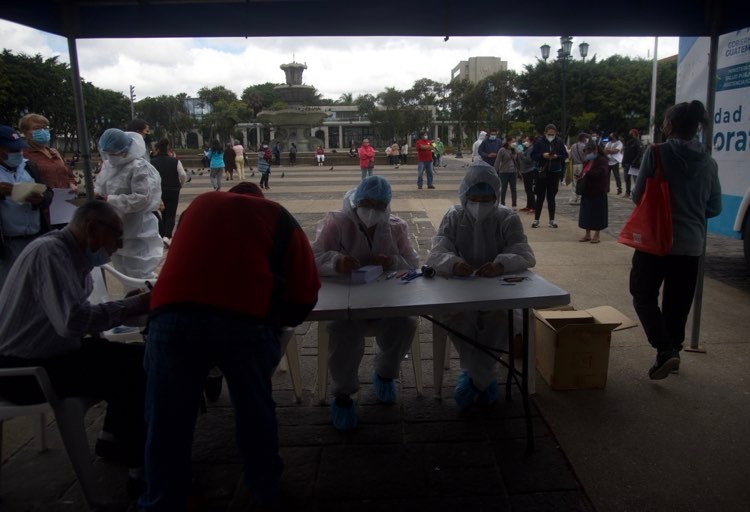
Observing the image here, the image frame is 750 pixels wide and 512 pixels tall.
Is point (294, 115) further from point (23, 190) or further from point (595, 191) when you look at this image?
point (23, 190)

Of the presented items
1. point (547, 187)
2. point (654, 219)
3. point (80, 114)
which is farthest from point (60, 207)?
point (547, 187)

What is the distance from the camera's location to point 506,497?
253 centimetres

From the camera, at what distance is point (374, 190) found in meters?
3.36

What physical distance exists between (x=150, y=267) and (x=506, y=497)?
3800 millimetres

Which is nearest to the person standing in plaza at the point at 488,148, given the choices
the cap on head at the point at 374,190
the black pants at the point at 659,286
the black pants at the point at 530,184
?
the black pants at the point at 530,184

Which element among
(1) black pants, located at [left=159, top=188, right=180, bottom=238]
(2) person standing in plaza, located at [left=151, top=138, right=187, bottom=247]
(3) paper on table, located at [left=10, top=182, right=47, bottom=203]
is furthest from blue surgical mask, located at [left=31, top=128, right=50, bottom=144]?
(1) black pants, located at [left=159, top=188, right=180, bottom=238]

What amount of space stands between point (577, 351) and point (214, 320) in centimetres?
235

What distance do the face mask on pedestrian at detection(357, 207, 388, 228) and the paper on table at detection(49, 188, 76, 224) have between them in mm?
2540

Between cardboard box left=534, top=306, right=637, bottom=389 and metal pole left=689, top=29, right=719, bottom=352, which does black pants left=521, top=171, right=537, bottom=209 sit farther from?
cardboard box left=534, top=306, right=637, bottom=389

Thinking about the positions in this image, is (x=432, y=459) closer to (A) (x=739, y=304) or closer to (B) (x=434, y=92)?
(A) (x=739, y=304)

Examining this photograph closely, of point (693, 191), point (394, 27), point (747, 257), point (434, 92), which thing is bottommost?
point (747, 257)

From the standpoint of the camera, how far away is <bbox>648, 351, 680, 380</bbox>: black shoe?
3.42 metres

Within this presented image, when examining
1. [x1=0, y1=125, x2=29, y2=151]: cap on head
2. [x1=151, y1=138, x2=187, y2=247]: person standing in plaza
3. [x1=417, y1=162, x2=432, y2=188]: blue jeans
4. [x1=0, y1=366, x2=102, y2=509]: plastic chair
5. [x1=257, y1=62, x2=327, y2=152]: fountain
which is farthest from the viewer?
[x1=257, y1=62, x2=327, y2=152]: fountain

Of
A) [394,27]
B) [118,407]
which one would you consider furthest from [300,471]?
[394,27]
